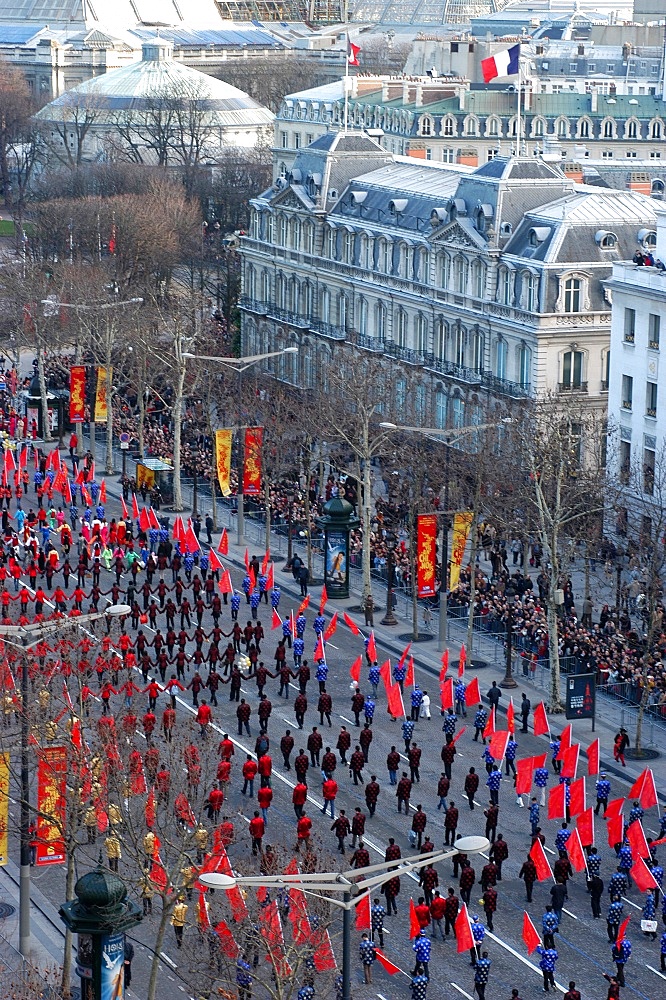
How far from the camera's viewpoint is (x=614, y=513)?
81562 millimetres

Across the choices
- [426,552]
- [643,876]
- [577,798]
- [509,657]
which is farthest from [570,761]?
[426,552]

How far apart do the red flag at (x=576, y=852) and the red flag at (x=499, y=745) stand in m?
6.57

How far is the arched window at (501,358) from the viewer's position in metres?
94.7

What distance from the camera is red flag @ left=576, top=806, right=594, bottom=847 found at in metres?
50.8

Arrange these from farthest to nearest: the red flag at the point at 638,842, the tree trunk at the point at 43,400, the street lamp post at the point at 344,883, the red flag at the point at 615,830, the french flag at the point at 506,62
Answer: the french flag at the point at 506,62, the tree trunk at the point at 43,400, the red flag at the point at 615,830, the red flag at the point at 638,842, the street lamp post at the point at 344,883

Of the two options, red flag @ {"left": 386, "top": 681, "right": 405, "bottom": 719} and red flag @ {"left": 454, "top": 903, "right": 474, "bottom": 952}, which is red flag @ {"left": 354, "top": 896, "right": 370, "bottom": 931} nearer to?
red flag @ {"left": 454, "top": 903, "right": 474, "bottom": 952}

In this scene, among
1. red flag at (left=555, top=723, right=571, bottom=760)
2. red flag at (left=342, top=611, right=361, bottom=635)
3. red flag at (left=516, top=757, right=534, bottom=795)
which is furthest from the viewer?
red flag at (left=342, top=611, right=361, bottom=635)

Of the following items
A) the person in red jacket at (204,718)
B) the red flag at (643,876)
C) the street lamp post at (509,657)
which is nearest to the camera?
the red flag at (643,876)

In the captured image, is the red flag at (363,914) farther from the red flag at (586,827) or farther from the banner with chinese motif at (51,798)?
the red flag at (586,827)

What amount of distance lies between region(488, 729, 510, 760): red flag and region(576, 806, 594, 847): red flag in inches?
226

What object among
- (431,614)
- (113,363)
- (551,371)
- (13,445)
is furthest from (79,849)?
(113,363)

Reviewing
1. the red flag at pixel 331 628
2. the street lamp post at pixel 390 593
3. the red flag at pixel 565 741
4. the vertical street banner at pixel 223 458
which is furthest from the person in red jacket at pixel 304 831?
the vertical street banner at pixel 223 458

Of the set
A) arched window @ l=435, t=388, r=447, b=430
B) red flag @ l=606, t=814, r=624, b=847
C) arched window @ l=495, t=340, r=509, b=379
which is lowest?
arched window @ l=435, t=388, r=447, b=430

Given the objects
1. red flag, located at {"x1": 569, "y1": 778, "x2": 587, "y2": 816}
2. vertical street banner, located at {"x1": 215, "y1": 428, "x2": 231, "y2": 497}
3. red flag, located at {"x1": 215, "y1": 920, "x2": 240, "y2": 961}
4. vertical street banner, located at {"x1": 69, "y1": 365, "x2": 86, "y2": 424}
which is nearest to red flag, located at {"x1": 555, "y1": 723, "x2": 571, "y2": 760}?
red flag, located at {"x1": 569, "y1": 778, "x2": 587, "y2": 816}
